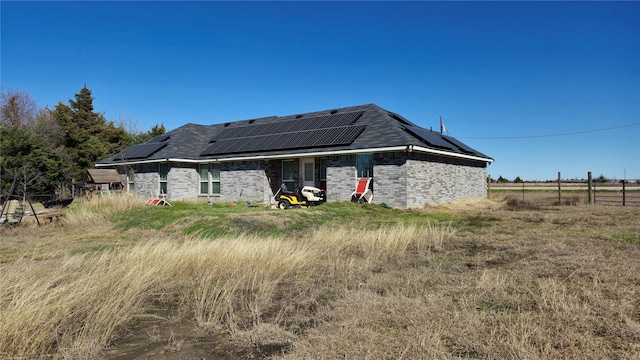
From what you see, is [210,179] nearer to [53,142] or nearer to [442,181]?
[442,181]

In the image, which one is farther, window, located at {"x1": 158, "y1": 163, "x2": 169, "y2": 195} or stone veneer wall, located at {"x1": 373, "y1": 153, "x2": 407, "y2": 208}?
window, located at {"x1": 158, "y1": 163, "x2": 169, "y2": 195}

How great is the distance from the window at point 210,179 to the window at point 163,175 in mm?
2049

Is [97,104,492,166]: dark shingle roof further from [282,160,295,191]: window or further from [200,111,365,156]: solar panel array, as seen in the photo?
[282,160,295,191]: window

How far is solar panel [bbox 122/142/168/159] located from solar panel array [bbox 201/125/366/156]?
347 centimetres

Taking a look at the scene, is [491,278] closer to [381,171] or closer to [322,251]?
[322,251]

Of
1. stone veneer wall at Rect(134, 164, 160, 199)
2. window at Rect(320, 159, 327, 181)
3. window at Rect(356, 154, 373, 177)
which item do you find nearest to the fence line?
window at Rect(356, 154, 373, 177)

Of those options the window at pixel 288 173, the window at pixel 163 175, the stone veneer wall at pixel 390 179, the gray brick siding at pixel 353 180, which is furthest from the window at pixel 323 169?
the window at pixel 163 175

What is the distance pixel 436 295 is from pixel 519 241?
16.2 ft

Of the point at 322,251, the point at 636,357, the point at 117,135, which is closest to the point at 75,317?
the point at 322,251

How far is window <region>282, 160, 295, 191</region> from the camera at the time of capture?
21141mm

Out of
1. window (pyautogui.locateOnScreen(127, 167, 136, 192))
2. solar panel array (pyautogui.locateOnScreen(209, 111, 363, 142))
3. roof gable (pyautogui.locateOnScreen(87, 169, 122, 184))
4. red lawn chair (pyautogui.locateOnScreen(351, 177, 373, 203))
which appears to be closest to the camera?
red lawn chair (pyautogui.locateOnScreen(351, 177, 373, 203))

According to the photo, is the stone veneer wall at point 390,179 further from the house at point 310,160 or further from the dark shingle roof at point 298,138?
the dark shingle roof at point 298,138

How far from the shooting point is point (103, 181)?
83.3 ft

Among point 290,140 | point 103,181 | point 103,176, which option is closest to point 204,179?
point 103,181
